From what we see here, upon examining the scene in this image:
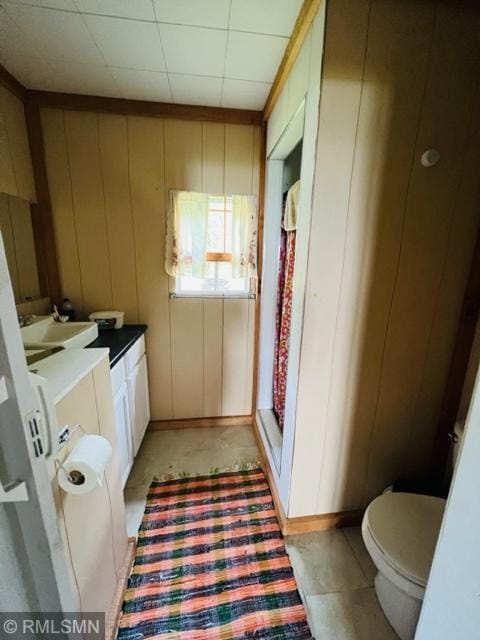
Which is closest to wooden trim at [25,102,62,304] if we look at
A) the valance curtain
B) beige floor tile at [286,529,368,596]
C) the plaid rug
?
the valance curtain

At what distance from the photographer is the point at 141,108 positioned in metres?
1.79

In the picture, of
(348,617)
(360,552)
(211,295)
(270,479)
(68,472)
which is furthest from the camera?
(211,295)

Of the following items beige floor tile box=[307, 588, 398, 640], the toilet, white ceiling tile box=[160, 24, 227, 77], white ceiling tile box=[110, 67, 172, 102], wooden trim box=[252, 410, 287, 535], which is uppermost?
white ceiling tile box=[110, 67, 172, 102]

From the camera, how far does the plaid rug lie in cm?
106

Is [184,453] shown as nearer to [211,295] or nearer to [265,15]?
[211,295]

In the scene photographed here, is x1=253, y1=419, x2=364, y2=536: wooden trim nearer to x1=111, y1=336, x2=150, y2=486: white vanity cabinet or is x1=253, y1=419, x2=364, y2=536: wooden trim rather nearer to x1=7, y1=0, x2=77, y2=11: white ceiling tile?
x1=111, y1=336, x2=150, y2=486: white vanity cabinet

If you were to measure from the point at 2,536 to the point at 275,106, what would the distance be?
2159 mm

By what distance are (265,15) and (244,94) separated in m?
0.59

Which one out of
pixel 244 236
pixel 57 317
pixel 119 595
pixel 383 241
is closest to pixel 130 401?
pixel 57 317

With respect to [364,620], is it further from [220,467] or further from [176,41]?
[176,41]

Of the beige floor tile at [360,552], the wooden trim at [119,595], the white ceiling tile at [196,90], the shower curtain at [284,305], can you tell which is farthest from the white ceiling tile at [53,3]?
the beige floor tile at [360,552]

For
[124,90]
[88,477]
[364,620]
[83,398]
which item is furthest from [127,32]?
[364,620]

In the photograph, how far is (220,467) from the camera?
189 cm

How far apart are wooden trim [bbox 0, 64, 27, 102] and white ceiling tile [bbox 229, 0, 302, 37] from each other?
133 centimetres
